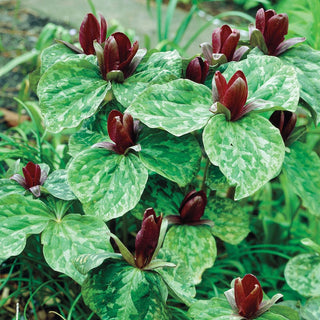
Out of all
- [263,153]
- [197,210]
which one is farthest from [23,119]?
[263,153]

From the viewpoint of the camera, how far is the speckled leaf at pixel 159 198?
116 centimetres

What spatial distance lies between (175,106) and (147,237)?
0.98ft

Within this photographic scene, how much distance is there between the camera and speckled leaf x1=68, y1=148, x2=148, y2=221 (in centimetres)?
95

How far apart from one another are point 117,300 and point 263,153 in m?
0.44

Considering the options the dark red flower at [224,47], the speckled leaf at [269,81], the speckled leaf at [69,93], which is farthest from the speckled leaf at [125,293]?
the dark red flower at [224,47]

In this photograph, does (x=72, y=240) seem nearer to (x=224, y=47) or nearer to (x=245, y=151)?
(x=245, y=151)

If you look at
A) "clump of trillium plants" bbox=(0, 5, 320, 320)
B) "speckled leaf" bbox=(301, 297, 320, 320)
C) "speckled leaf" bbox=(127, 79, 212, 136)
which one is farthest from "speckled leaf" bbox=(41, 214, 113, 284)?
"speckled leaf" bbox=(301, 297, 320, 320)

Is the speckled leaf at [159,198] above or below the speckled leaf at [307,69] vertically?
below

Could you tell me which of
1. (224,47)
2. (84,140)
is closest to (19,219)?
(84,140)

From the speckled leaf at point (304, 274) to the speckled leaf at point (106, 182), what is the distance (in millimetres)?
559

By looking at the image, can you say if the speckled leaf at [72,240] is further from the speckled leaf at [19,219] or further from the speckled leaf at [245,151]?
the speckled leaf at [245,151]

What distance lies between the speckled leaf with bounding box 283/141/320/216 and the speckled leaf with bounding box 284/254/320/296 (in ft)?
0.62

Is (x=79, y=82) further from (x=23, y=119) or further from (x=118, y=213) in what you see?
(x=23, y=119)

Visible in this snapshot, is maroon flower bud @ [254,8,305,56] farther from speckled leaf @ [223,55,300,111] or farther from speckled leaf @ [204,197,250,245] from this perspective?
speckled leaf @ [204,197,250,245]
